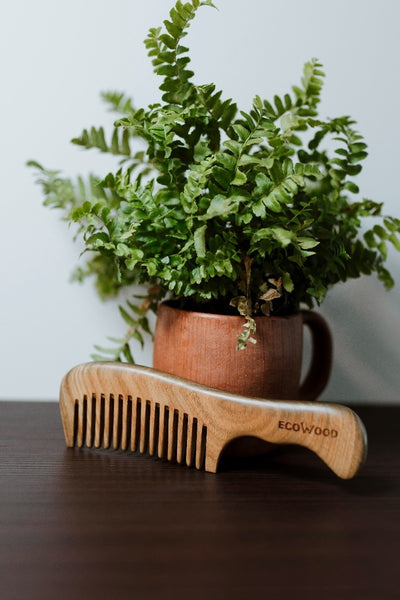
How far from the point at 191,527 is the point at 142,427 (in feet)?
0.52

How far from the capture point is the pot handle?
0.80 m

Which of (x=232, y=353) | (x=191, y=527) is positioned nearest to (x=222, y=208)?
(x=232, y=353)

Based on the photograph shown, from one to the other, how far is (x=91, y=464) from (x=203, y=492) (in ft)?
0.44

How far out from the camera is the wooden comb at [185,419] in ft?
1.88

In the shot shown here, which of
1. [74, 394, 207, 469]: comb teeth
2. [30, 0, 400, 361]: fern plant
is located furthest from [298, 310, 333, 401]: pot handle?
[74, 394, 207, 469]: comb teeth

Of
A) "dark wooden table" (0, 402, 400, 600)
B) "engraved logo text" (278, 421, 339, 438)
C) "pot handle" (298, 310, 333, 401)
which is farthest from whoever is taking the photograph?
"pot handle" (298, 310, 333, 401)

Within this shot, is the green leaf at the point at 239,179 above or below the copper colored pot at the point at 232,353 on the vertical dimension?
above

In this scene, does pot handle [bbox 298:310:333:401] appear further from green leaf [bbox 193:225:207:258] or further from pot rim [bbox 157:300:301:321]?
green leaf [bbox 193:225:207:258]

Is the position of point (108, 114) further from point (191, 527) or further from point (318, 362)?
point (191, 527)

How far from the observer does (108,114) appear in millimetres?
838

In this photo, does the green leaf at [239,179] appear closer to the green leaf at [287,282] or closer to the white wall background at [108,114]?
the green leaf at [287,282]

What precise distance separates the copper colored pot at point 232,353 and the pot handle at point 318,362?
12cm

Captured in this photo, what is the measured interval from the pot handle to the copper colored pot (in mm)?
118

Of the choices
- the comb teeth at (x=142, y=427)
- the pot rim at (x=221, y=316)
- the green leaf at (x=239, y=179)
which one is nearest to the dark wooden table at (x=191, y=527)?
the comb teeth at (x=142, y=427)
